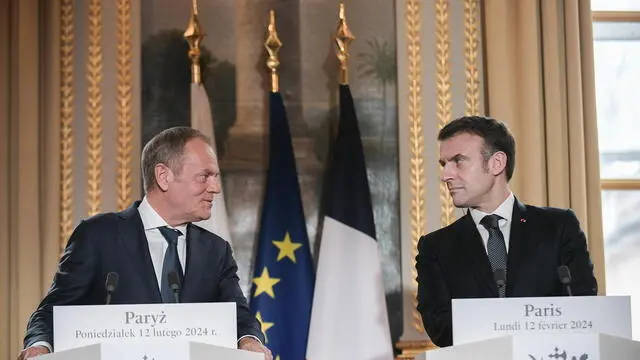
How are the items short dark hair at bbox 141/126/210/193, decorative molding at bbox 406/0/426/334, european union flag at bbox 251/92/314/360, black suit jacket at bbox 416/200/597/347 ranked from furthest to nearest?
1. decorative molding at bbox 406/0/426/334
2. european union flag at bbox 251/92/314/360
3. short dark hair at bbox 141/126/210/193
4. black suit jacket at bbox 416/200/597/347

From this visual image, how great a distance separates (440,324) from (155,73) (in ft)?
9.07

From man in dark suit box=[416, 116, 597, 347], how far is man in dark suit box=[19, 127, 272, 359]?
730mm

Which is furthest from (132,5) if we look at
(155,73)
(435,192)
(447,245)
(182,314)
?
(182,314)

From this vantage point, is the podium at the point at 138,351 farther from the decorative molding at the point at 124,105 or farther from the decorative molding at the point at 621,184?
the decorative molding at the point at 621,184

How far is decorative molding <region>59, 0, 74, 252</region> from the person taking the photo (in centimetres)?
610

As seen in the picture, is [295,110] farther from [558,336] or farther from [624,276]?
[558,336]

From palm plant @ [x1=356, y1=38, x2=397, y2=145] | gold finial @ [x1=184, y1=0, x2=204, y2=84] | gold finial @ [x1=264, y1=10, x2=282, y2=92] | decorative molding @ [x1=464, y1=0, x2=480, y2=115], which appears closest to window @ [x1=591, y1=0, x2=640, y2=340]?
decorative molding @ [x1=464, y1=0, x2=480, y2=115]

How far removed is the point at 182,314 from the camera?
3527mm

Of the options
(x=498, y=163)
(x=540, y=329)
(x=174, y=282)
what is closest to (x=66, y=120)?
(x=174, y=282)

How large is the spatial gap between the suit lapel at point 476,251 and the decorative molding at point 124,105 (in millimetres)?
2357

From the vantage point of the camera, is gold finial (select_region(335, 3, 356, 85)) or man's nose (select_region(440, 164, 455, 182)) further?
gold finial (select_region(335, 3, 356, 85))

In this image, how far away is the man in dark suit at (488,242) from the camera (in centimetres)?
421

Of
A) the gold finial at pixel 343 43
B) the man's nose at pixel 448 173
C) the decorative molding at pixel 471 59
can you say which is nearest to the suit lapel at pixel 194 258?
the man's nose at pixel 448 173

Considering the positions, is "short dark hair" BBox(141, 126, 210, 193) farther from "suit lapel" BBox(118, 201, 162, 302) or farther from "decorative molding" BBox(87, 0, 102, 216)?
"decorative molding" BBox(87, 0, 102, 216)
